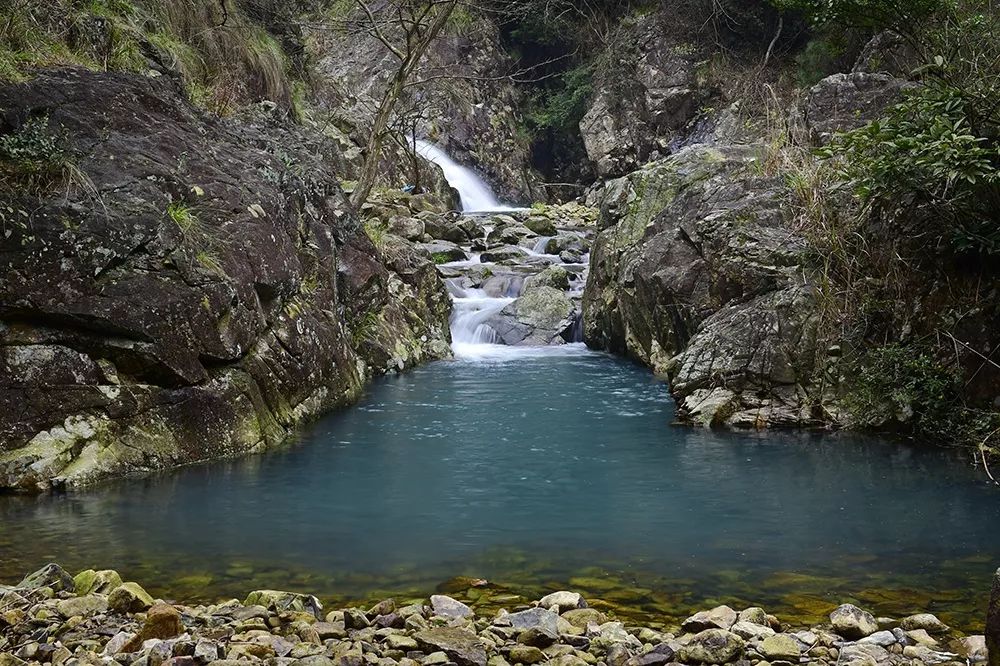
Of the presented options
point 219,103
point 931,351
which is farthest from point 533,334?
point 931,351

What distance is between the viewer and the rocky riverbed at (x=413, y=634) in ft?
11.4

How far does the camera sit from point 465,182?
2789 cm

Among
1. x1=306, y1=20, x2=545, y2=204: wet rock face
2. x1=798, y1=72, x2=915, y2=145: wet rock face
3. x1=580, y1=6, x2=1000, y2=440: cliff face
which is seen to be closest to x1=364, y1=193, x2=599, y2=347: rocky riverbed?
x1=580, y1=6, x2=1000, y2=440: cliff face

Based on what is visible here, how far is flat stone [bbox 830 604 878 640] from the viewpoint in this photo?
3867mm

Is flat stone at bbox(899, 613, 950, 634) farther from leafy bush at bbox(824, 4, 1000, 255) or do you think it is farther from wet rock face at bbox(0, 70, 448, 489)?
wet rock face at bbox(0, 70, 448, 489)

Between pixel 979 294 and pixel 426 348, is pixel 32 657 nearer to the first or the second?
pixel 979 294

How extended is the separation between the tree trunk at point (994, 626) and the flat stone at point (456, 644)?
1957mm

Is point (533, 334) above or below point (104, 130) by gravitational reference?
below

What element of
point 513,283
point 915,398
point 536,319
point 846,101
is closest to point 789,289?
point 915,398

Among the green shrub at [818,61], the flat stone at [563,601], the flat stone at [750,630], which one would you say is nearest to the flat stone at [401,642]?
the flat stone at [563,601]

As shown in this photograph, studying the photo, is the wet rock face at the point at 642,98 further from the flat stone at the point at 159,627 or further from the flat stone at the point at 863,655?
the flat stone at the point at 159,627

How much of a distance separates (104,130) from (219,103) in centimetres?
445

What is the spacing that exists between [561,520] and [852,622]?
7.70 ft

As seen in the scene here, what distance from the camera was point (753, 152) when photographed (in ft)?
39.4
